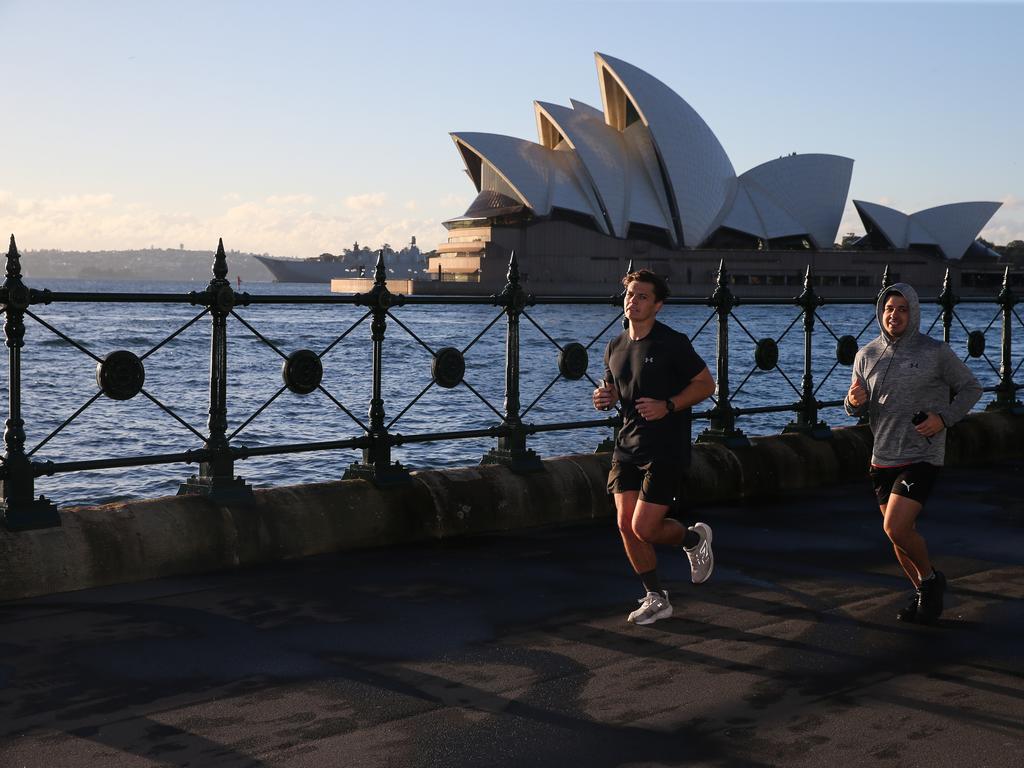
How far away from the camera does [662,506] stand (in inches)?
208

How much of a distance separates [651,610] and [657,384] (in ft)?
3.10

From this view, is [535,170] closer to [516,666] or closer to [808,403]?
[808,403]

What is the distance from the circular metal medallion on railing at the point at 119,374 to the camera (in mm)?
5945

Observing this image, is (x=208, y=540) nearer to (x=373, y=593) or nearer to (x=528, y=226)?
(x=373, y=593)

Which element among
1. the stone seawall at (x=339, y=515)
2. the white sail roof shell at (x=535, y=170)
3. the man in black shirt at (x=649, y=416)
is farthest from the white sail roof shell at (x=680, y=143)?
the man in black shirt at (x=649, y=416)

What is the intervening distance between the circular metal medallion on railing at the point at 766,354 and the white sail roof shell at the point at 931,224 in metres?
106

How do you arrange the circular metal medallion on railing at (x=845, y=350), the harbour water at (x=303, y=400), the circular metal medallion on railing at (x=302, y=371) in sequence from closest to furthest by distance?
the circular metal medallion on railing at (x=302, y=371) < the circular metal medallion on railing at (x=845, y=350) < the harbour water at (x=303, y=400)

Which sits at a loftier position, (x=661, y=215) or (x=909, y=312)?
(x=661, y=215)

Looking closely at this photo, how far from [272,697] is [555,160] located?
3683 inches

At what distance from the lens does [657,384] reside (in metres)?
5.22

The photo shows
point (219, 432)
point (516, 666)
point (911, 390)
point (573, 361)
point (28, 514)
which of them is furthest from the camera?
point (573, 361)

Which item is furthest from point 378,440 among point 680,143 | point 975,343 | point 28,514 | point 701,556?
point 680,143

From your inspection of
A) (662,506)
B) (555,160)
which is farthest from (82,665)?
(555,160)

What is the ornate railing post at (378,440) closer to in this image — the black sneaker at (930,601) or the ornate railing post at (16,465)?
the ornate railing post at (16,465)
